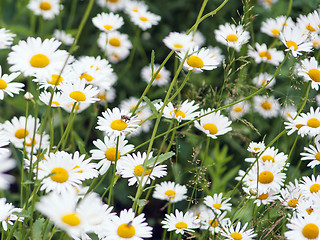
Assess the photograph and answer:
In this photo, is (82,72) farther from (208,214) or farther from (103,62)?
(208,214)

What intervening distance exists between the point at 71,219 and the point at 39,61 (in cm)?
39

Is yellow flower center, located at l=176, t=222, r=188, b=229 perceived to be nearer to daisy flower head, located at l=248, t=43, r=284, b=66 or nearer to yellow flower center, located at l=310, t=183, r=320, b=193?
yellow flower center, located at l=310, t=183, r=320, b=193

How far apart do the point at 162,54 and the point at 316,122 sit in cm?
151

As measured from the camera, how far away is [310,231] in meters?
0.95

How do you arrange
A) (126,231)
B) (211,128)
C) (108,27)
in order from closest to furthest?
1. (126,231)
2. (211,128)
3. (108,27)

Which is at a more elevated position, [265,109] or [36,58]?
[265,109]

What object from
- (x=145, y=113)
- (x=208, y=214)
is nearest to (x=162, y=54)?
(x=145, y=113)

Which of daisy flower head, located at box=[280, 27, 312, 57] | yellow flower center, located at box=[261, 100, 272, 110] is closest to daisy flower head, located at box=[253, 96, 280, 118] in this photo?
yellow flower center, located at box=[261, 100, 272, 110]

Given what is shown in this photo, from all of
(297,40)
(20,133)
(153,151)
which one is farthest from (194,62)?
(20,133)

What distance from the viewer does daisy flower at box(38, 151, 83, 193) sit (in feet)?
3.07

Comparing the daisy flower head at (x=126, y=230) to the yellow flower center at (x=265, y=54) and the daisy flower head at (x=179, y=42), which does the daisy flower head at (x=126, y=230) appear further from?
the yellow flower center at (x=265, y=54)

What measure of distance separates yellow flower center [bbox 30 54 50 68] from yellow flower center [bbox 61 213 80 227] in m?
0.37

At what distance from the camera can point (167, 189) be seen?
1.34 m

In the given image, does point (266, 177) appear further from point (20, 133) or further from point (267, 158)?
point (20, 133)
